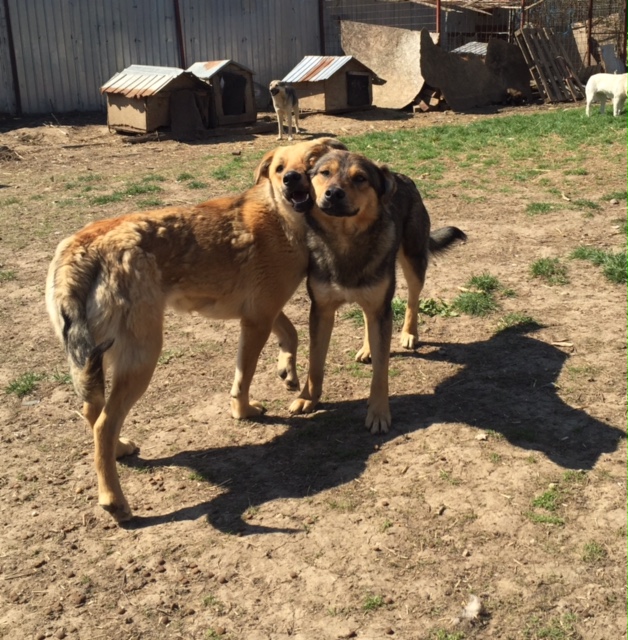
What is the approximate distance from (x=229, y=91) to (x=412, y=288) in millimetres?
11921

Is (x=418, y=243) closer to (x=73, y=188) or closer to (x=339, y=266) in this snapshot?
(x=339, y=266)

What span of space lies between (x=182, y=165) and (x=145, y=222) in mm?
8498

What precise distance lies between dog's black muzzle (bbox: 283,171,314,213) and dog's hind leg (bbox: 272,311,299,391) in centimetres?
83

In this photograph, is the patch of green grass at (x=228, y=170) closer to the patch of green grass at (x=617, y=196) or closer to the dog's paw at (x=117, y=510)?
the patch of green grass at (x=617, y=196)

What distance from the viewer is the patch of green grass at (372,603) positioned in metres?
2.97

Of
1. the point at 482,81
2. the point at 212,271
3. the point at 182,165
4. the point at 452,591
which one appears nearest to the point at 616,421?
the point at 452,591

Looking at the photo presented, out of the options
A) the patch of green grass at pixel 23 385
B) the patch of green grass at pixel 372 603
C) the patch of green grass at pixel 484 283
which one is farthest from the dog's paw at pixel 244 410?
the patch of green grass at pixel 484 283

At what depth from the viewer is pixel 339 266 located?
432 cm

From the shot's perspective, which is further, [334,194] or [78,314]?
[334,194]

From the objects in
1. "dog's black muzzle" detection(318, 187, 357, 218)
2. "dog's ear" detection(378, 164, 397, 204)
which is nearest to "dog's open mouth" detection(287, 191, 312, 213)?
"dog's black muzzle" detection(318, 187, 357, 218)

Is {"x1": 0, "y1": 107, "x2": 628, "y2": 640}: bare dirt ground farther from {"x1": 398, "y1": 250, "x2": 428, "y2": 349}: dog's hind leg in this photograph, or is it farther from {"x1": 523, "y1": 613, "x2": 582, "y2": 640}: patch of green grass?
{"x1": 398, "y1": 250, "x2": 428, "y2": 349}: dog's hind leg

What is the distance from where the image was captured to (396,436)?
14.0ft

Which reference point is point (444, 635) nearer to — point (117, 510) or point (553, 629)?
point (553, 629)

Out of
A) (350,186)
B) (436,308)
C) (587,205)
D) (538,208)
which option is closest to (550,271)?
(436,308)
